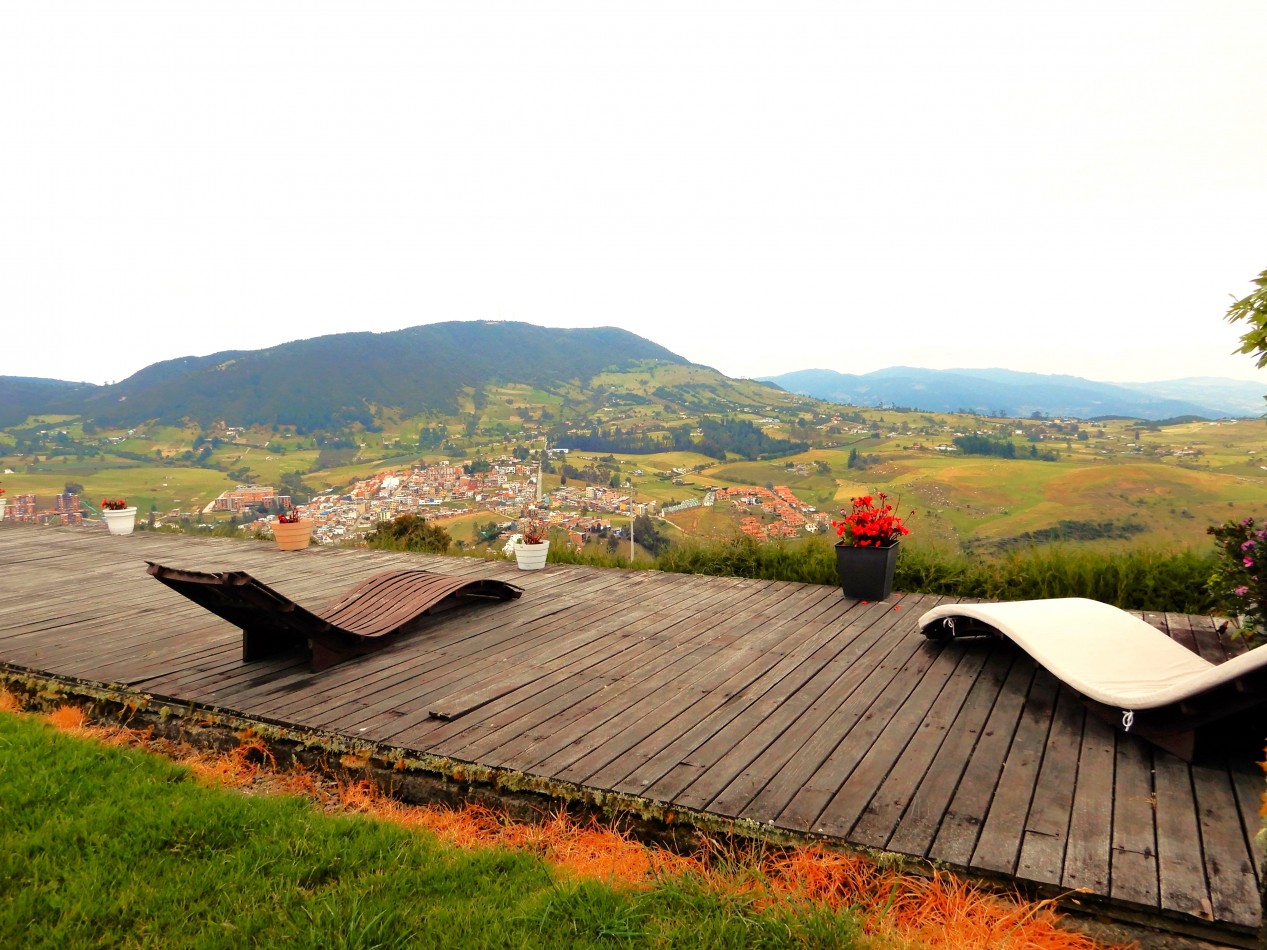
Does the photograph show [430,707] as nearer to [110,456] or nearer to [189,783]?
[189,783]

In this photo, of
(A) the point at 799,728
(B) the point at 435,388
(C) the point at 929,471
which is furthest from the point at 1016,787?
(B) the point at 435,388

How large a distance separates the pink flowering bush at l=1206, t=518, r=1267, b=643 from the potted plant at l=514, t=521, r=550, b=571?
520cm

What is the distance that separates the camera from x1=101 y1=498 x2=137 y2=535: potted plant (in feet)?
34.0

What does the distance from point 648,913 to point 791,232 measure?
2717 centimetres

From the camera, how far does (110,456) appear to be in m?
34.7

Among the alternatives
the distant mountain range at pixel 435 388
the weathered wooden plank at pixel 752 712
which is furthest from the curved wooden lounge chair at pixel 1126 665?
the distant mountain range at pixel 435 388

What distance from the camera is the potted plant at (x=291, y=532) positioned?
8766 millimetres

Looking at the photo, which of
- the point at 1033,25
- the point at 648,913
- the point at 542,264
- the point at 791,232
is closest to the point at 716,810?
the point at 648,913

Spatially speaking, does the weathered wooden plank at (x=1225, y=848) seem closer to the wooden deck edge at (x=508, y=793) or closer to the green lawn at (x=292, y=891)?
the wooden deck edge at (x=508, y=793)

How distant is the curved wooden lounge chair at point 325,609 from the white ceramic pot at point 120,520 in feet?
25.1

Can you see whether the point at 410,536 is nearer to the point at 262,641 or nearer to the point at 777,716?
the point at 262,641

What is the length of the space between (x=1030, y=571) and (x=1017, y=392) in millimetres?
81240

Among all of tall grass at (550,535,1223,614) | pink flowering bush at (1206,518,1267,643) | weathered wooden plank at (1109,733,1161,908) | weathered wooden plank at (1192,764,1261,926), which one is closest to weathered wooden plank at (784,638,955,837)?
weathered wooden plank at (1109,733,1161,908)

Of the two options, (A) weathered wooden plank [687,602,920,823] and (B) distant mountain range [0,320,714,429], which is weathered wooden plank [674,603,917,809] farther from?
(B) distant mountain range [0,320,714,429]
